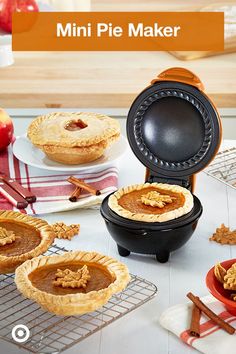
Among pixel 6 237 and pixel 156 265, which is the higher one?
pixel 6 237

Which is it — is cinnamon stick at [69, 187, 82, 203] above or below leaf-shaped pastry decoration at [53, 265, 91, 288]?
below

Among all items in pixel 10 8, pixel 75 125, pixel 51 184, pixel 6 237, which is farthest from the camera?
pixel 10 8

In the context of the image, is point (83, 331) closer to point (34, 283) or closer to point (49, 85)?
point (34, 283)

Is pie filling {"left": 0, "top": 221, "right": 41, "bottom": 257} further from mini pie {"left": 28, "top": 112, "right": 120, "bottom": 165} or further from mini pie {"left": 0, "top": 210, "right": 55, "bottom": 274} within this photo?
mini pie {"left": 28, "top": 112, "right": 120, "bottom": 165}

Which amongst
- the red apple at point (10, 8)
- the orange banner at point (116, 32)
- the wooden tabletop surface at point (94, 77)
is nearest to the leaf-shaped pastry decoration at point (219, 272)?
the wooden tabletop surface at point (94, 77)

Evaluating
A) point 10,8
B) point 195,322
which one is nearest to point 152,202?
point 195,322

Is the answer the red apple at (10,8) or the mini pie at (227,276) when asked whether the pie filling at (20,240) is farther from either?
the red apple at (10,8)

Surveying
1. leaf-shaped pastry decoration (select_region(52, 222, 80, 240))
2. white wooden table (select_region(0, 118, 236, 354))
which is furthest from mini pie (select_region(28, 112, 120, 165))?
leaf-shaped pastry decoration (select_region(52, 222, 80, 240))

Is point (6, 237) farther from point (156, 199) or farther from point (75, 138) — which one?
point (75, 138)
